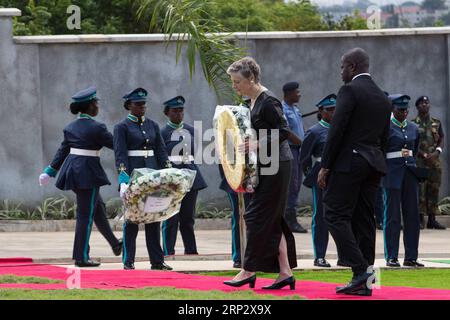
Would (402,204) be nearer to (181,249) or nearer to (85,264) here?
(181,249)

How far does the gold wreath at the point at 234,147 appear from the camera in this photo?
444 inches

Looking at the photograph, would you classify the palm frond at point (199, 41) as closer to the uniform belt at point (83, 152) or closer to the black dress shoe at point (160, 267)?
the uniform belt at point (83, 152)

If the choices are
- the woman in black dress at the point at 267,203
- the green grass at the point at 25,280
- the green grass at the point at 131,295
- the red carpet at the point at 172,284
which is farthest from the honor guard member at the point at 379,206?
the green grass at the point at 131,295

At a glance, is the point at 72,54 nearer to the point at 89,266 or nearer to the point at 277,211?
the point at 89,266

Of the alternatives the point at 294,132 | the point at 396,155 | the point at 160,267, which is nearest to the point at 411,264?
the point at 396,155

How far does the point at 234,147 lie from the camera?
37.6 feet

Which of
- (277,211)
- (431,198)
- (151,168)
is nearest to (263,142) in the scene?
(277,211)

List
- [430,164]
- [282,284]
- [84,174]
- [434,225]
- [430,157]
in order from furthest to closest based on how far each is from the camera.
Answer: [434,225]
[430,164]
[430,157]
[84,174]
[282,284]

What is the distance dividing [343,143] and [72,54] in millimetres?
10002

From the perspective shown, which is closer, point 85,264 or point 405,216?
point 85,264

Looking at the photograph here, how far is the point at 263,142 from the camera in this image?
11234mm

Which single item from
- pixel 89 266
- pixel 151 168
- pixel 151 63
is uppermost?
pixel 151 63

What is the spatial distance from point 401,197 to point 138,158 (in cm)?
295

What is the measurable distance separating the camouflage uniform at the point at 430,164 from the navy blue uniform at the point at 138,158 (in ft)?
21.1
